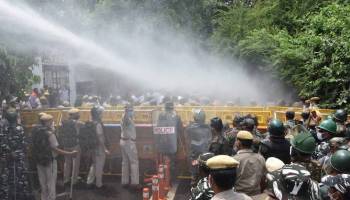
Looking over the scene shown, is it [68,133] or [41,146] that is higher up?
[68,133]

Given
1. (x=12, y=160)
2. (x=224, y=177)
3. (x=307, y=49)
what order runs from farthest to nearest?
(x=307, y=49)
(x=12, y=160)
(x=224, y=177)

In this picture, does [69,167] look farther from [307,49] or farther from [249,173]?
[307,49]

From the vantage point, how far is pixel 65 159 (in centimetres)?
1047

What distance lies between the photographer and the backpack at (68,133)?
969 cm

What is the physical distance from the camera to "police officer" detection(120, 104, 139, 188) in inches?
399

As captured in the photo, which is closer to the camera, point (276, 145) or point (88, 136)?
point (276, 145)

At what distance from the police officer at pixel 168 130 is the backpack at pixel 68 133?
5.77ft

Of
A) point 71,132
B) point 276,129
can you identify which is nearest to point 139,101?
point 71,132

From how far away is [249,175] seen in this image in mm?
5066

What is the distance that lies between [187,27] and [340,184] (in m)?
26.0

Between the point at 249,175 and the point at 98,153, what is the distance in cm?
565

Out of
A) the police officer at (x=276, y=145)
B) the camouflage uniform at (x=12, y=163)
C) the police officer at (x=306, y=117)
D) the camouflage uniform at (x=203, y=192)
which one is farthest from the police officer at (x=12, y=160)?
the police officer at (x=306, y=117)

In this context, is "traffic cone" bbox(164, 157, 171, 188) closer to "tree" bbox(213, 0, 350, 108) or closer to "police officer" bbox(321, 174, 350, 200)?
"tree" bbox(213, 0, 350, 108)

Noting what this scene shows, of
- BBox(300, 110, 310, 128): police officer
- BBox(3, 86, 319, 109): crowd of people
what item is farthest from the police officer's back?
BBox(3, 86, 319, 109): crowd of people
